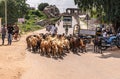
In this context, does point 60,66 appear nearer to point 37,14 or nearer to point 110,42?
point 110,42

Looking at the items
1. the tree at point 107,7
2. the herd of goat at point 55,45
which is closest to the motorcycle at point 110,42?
the herd of goat at point 55,45

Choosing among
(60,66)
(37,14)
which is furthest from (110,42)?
(37,14)

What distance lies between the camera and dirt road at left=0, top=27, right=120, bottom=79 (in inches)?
609

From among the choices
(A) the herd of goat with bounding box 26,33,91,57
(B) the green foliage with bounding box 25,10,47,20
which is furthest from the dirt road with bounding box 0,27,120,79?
(B) the green foliage with bounding box 25,10,47,20

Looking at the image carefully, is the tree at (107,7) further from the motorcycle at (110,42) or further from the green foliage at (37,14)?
the green foliage at (37,14)

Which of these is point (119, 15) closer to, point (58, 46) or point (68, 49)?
point (68, 49)

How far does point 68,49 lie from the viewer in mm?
23734

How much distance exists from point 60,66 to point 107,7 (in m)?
11.7

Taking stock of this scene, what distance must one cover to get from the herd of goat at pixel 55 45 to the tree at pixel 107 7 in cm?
526

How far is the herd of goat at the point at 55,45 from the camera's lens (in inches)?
844

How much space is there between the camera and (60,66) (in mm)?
18062

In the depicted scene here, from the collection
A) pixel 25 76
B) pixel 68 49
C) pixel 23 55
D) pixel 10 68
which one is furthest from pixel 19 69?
pixel 68 49

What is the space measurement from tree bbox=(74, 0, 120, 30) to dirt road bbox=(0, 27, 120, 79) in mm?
5925

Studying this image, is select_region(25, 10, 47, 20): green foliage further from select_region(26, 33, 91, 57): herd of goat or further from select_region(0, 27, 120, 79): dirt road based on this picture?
select_region(0, 27, 120, 79): dirt road
